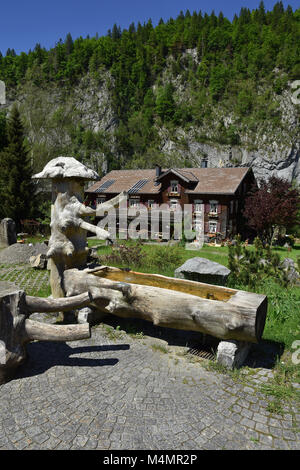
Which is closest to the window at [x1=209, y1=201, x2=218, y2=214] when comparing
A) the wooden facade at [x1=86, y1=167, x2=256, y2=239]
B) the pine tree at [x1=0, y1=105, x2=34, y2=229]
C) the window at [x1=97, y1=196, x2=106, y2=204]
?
the wooden facade at [x1=86, y1=167, x2=256, y2=239]

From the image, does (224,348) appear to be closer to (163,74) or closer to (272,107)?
(272,107)

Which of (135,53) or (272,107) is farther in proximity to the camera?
(135,53)

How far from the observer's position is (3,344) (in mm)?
3811

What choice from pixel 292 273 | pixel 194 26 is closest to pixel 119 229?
pixel 292 273

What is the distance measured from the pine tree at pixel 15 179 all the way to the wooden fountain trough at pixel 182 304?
17.6 m

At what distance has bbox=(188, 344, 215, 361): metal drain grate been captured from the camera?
469 centimetres

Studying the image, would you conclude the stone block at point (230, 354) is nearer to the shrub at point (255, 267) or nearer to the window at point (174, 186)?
the shrub at point (255, 267)

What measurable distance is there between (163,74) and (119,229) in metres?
57.6

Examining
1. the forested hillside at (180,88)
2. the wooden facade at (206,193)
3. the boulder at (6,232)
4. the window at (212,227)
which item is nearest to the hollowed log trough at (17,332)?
the boulder at (6,232)

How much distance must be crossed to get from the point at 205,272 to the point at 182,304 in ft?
11.0

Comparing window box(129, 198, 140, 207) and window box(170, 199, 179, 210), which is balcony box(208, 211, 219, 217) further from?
window box(129, 198, 140, 207)

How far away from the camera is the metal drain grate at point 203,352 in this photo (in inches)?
185

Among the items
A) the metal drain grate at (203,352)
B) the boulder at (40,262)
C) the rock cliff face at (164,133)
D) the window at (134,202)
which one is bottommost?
the metal drain grate at (203,352)

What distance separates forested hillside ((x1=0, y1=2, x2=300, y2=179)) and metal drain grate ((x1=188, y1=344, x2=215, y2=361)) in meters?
42.5
